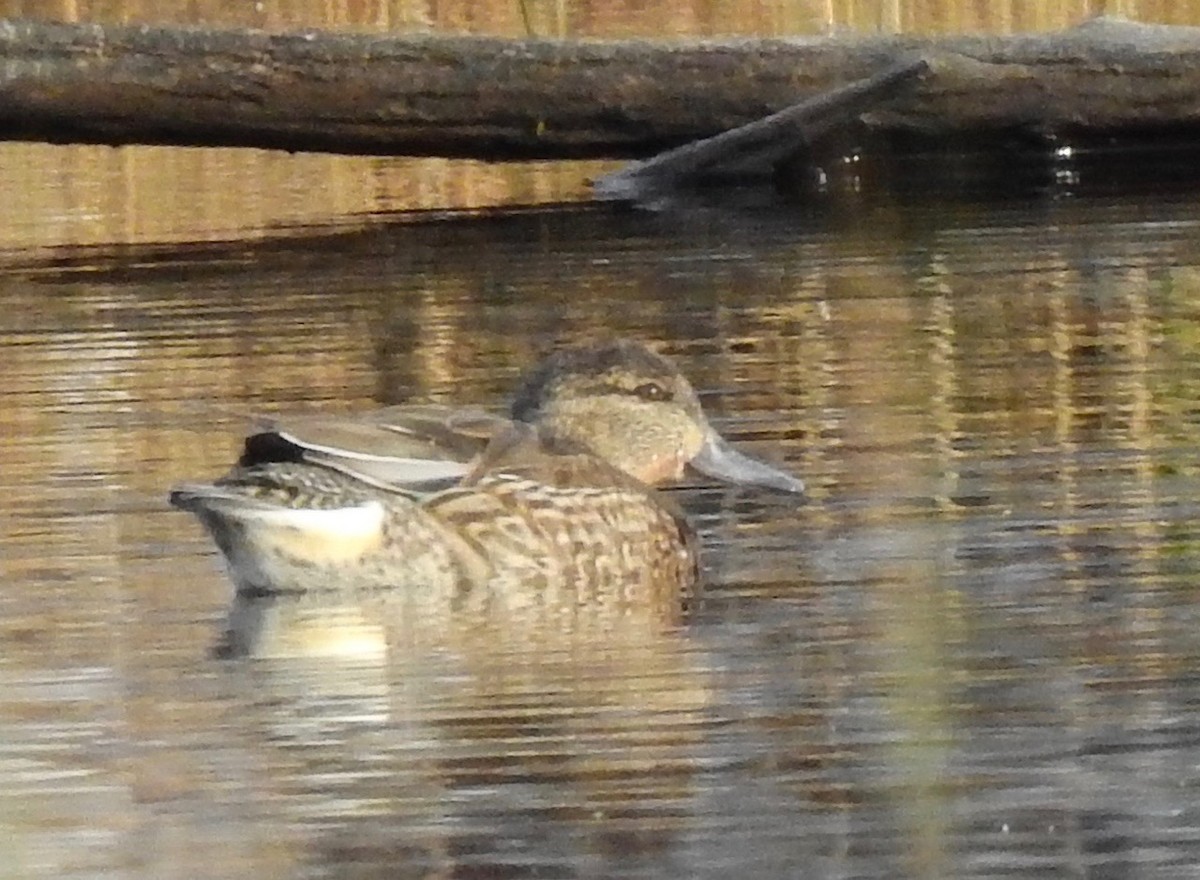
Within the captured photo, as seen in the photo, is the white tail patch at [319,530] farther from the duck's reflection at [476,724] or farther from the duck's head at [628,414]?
the duck's head at [628,414]

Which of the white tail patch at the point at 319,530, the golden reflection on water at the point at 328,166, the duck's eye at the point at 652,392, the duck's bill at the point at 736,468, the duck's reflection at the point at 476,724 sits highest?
the golden reflection on water at the point at 328,166

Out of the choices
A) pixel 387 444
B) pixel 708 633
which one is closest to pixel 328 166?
pixel 387 444

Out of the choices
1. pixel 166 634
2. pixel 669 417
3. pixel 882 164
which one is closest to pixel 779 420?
pixel 669 417

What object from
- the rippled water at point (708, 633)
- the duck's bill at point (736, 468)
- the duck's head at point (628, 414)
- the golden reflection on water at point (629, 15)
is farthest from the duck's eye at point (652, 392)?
the golden reflection on water at point (629, 15)

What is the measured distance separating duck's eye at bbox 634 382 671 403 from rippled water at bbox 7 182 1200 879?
292mm

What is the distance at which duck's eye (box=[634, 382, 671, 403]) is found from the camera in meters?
7.40

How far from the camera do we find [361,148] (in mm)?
13453

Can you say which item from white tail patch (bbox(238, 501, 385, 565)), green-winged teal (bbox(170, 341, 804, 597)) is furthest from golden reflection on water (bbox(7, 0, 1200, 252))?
white tail patch (bbox(238, 501, 385, 565))

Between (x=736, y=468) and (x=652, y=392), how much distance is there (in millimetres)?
246

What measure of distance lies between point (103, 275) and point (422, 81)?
5.39 feet

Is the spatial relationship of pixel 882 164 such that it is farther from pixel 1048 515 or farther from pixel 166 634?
pixel 166 634

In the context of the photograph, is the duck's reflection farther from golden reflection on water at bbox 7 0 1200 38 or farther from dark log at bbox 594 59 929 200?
golden reflection on water at bbox 7 0 1200 38

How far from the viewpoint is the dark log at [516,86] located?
12.9 m

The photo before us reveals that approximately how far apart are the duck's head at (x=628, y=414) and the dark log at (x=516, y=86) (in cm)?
581
